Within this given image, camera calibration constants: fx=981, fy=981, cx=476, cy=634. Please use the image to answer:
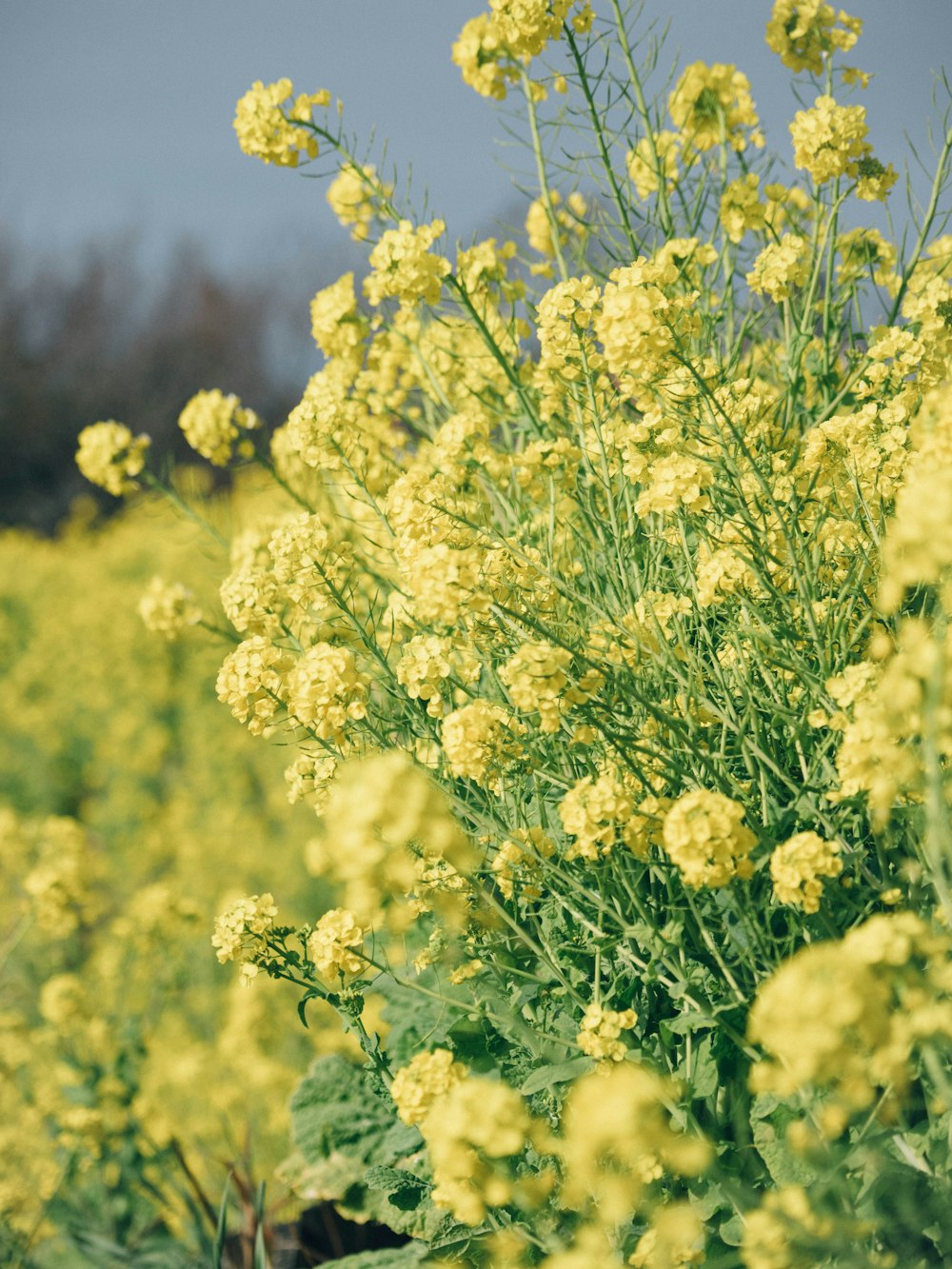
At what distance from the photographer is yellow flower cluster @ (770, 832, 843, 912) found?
1.13 metres

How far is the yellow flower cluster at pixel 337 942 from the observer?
139 centimetres

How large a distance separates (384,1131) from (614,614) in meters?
1.21

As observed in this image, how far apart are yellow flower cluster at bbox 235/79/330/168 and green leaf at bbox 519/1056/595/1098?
5.84 feet

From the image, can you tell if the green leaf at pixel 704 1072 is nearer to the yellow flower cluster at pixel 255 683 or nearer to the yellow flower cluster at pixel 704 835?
the yellow flower cluster at pixel 704 835

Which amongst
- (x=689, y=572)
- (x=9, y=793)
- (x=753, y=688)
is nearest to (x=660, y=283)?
(x=689, y=572)

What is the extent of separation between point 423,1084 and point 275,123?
1.81m

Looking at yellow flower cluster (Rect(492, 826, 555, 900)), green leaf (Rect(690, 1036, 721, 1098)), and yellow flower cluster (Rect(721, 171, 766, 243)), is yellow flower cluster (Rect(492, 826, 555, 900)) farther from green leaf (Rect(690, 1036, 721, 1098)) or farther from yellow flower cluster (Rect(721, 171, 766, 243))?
yellow flower cluster (Rect(721, 171, 766, 243))

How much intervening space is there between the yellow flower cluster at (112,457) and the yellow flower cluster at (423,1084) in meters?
1.71

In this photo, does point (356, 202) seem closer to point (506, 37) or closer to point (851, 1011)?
point (506, 37)

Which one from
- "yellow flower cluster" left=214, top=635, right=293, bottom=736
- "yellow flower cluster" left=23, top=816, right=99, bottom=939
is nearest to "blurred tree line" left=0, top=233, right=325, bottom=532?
"yellow flower cluster" left=23, top=816, right=99, bottom=939

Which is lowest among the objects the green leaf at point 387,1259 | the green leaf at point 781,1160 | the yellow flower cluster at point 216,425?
the green leaf at point 387,1259

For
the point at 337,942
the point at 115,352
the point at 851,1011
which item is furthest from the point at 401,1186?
the point at 115,352

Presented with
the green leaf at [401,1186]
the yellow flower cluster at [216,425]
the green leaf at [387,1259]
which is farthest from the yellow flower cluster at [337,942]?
the yellow flower cluster at [216,425]

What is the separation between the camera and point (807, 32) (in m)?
2.02
